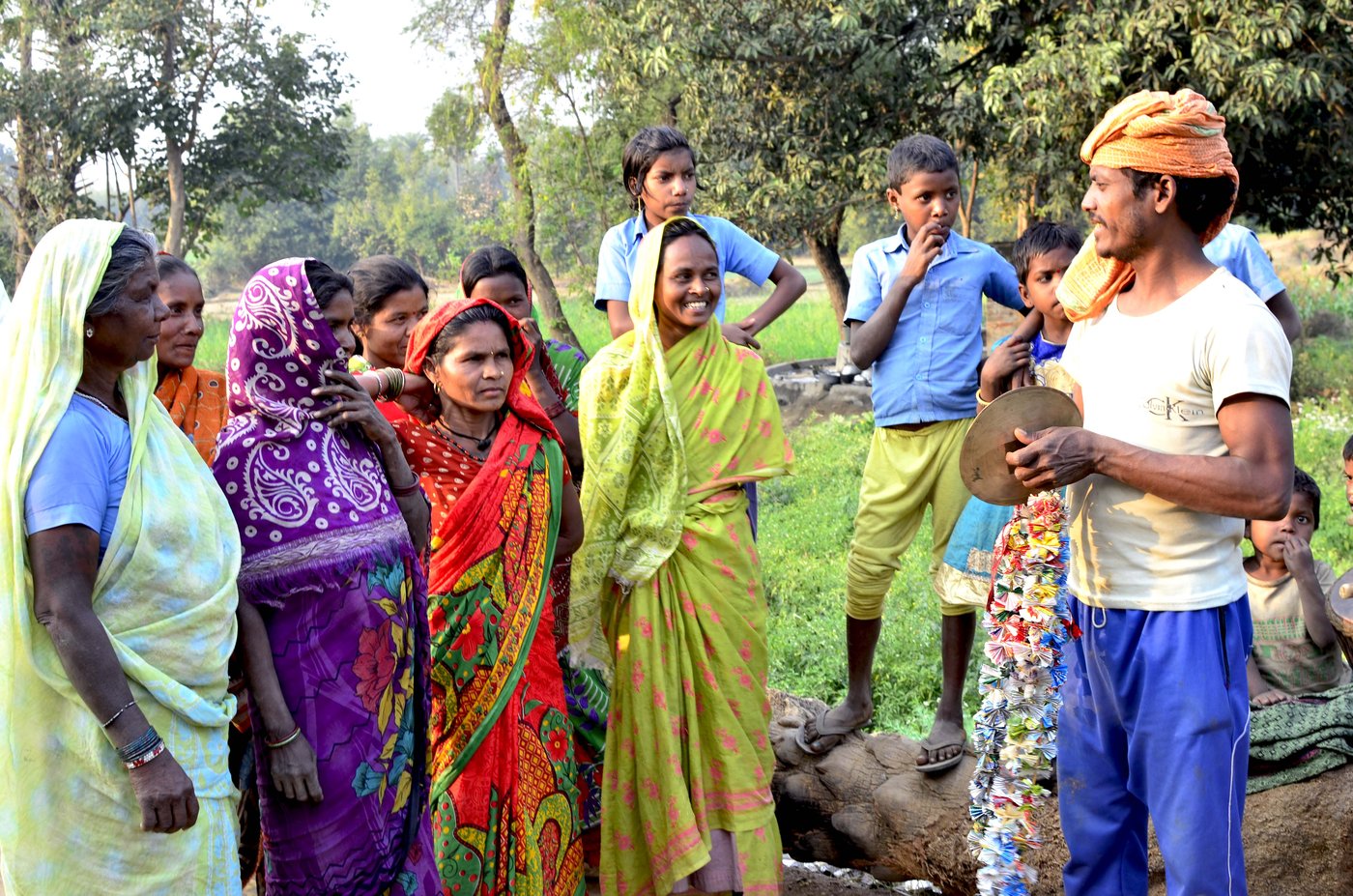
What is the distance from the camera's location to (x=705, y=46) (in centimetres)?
1138

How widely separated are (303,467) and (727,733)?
1.68 m

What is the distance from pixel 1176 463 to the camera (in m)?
2.68

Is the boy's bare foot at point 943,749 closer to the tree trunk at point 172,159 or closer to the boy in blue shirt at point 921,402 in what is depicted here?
the boy in blue shirt at point 921,402

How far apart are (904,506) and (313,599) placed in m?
2.34

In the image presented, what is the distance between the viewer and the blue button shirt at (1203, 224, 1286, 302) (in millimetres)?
4398

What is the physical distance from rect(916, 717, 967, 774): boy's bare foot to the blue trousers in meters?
1.29

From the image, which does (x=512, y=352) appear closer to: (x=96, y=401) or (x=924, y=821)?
(x=96, y=401)

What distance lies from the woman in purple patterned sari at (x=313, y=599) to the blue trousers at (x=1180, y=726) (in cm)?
184

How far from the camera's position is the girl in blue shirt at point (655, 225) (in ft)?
15.6

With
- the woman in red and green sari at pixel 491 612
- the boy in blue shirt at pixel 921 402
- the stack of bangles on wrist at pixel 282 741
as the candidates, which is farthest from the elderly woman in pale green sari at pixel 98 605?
the boy in blue shirt at pixel 921 402

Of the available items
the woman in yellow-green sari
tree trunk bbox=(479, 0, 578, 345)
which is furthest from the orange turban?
tree trunk bbox=(479, 0, 578, 345)

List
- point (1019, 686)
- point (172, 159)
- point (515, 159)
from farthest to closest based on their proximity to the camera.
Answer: point (172, 159) < point (515, 159) < point (1019, 686)

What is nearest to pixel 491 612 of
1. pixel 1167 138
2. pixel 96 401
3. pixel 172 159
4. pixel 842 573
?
pixel 96 401

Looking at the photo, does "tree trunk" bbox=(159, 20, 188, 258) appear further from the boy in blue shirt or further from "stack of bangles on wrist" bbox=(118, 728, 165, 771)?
"stack of bangles on wrist" bbox=(118, 728, 165, 771)
